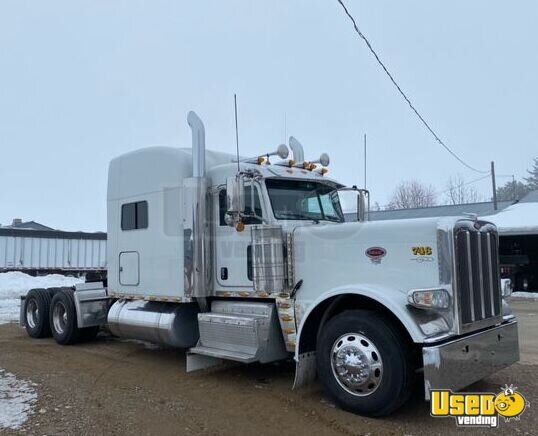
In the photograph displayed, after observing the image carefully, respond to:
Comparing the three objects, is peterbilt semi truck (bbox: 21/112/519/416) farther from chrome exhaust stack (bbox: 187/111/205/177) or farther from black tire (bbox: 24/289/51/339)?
black tire (bbox: 24/289/51/339)

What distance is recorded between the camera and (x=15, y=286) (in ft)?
64.0

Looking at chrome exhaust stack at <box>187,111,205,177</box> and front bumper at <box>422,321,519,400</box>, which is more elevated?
chrome exhaust stack at <box>187,111,205,177</box>

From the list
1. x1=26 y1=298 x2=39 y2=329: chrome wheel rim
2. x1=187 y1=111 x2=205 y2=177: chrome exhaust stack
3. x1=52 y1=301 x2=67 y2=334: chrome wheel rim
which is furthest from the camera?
x1=26 y1=298 x2=39 y2=329: chrome wheel rim

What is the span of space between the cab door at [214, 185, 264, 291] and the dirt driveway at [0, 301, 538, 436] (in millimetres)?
1279

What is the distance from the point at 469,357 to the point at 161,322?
427 cm

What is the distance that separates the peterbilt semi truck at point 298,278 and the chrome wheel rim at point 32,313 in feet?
6.24

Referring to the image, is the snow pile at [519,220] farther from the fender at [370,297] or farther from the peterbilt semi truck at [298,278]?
the fender at [370,297]

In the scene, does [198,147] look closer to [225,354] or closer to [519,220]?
[225,354]

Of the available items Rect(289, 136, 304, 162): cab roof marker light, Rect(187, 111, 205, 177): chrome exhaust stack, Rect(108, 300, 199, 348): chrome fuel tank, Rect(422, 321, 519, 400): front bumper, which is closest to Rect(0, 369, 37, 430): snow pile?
Rect(108, 300, 199, 348): chrome fuel tank

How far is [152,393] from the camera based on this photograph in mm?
6344

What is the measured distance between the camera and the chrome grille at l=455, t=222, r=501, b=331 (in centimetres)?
526

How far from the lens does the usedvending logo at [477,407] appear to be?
4.93m

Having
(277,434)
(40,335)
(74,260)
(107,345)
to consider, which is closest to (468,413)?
(277,434)

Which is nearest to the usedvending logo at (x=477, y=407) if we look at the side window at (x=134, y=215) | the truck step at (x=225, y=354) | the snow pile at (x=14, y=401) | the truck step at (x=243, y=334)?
the truck step at (x=243, y=334)
